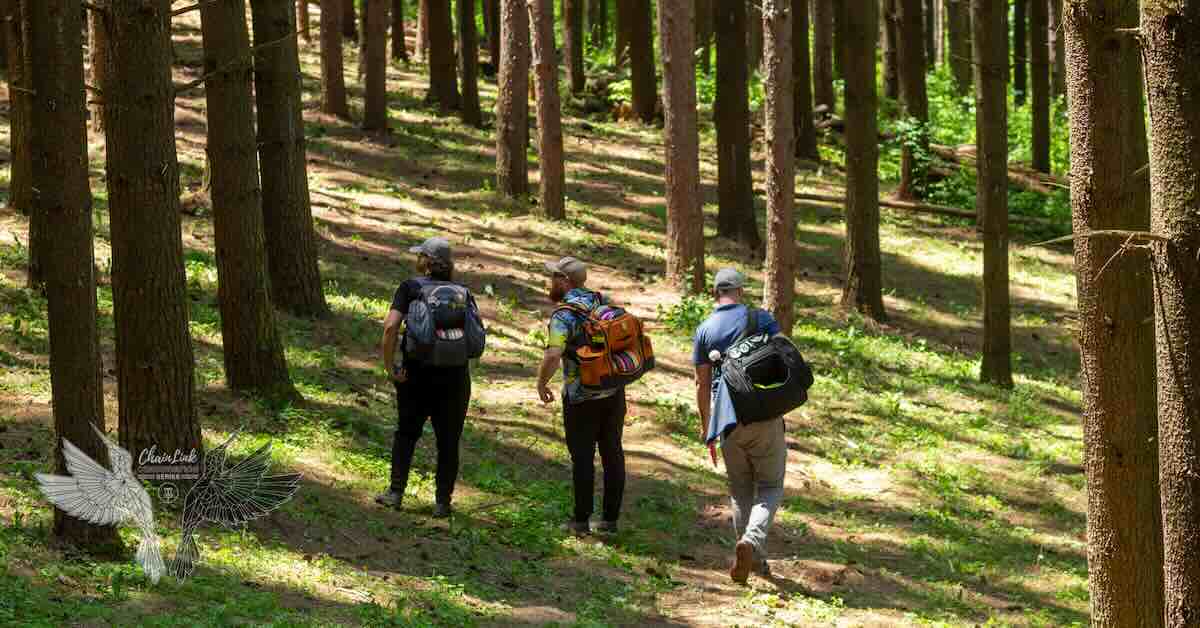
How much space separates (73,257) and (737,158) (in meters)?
14.6

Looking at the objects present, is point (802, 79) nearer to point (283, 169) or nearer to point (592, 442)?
point (283, 169)

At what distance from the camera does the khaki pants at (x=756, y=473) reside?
8805 mm

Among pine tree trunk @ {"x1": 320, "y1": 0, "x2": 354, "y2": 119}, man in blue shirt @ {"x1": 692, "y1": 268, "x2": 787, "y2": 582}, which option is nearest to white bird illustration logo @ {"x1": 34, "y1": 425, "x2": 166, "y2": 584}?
man in blue shirt @ {"x1": 692, "y1": 268, "x2": 787, "y2": 582}

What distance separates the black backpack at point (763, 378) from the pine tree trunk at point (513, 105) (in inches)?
487

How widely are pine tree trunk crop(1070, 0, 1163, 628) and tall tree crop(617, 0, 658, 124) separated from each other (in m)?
21.4

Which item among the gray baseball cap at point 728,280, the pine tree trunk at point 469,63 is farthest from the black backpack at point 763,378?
the pine tree trunk at point 469,63

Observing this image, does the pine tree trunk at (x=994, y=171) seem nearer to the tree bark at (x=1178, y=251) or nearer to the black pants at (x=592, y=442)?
the black pants at (x=592, y=442)

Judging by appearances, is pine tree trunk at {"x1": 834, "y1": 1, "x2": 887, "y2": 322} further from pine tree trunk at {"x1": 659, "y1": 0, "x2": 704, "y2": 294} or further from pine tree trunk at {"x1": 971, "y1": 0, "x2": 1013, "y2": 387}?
pine tree trunk at {"x1": 659, "y1": 0, "x2": 704, "y2": 294}

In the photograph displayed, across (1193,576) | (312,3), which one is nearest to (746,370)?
(1193,576)

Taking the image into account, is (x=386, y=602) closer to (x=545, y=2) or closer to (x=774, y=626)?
(x=774, y=626)

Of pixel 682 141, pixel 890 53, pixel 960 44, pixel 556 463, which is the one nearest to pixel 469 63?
pixel 682 141

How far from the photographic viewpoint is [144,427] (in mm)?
8266

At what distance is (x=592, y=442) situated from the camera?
368 inches

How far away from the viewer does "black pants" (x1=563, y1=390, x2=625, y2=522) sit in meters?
9.30
